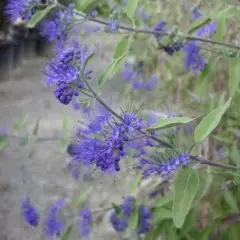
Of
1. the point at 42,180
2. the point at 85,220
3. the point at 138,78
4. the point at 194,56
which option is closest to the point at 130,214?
the point at 85,220

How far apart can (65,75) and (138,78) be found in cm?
204

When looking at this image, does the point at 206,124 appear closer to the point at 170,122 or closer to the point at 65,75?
the point at 170,122

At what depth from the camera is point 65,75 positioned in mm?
920

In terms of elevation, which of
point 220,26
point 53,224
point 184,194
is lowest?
point 53,224

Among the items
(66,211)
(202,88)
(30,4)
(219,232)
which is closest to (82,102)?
(30,4)

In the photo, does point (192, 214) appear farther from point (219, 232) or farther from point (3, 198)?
point (3, 198)

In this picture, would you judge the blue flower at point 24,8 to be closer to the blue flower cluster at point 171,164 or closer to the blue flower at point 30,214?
the blue flower cluster at point 171,164

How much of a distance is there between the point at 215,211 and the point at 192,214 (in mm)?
119

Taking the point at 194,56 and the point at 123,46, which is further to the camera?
the point at 194,56

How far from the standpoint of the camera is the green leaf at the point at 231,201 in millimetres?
1558

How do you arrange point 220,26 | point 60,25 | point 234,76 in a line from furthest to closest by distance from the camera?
point 60,25 < point 220,26 < point 234,76

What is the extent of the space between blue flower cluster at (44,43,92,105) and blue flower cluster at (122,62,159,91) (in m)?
1.82

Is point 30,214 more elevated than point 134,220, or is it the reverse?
point 134,220

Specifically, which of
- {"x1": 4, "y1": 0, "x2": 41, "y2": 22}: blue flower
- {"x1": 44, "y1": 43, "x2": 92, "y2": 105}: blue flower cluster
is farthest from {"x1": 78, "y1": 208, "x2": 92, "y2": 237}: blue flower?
{"x1": 44, "y1": 43, "x2": 92, "y2": 105}: blue flower cluster
